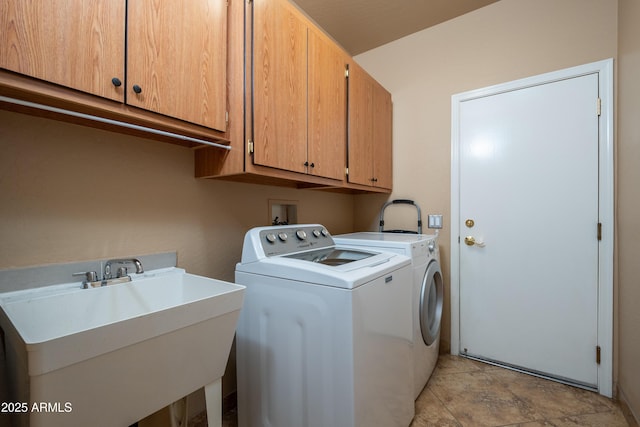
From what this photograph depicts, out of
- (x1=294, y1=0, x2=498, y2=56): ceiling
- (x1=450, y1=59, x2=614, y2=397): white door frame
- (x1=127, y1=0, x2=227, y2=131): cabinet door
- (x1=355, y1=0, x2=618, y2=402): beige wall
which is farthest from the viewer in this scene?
(x1=294, y1=0, x2=498, y2=56): ceiling

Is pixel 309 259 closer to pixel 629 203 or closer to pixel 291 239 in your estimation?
pixel 291 239

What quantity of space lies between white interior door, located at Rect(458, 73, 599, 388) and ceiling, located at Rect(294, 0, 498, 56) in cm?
76

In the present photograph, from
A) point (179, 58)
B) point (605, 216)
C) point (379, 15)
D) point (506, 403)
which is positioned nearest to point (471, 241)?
point (605, 216)

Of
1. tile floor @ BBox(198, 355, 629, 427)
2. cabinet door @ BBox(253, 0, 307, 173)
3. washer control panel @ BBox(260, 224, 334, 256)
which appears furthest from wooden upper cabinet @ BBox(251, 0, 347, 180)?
tile floor @ BBox(198, 355, 629, 427)

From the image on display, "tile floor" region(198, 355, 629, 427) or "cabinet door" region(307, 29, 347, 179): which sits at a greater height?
"cabinet door" region(307, 29, 347, 179)

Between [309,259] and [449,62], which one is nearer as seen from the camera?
[309,259]

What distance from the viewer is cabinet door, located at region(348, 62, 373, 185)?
6.48 ft

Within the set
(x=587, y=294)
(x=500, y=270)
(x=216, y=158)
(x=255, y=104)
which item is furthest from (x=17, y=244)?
(x=587, y=294)

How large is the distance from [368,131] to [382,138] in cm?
27

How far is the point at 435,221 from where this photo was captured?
7.79ft

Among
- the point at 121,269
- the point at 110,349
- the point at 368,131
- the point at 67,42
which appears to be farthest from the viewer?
the point at 368,131

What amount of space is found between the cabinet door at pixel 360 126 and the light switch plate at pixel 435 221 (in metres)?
0.64

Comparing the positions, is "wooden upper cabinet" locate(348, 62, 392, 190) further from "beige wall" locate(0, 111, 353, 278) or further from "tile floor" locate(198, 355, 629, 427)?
"tile floor" locate(198, 355, 629, 427)

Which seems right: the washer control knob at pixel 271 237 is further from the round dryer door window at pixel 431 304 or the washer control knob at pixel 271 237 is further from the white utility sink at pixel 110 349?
the round dryer door window at pixel 431 304
